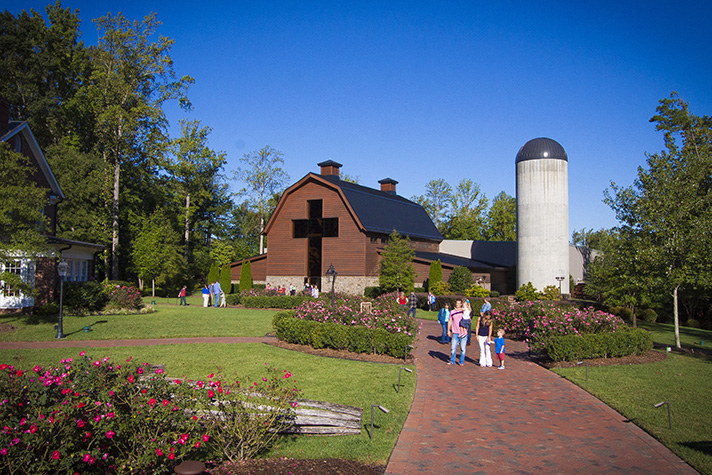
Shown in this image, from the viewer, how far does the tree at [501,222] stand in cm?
7088

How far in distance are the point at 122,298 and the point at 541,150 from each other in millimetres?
31906

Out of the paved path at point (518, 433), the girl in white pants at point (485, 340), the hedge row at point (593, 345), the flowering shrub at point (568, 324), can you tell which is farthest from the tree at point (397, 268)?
the paved path at point (518, 433)

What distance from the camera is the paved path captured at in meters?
6.66

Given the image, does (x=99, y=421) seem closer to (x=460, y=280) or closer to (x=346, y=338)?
(x=346, y=338)

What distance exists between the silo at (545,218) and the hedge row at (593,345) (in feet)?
78.7

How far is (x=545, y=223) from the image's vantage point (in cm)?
3872

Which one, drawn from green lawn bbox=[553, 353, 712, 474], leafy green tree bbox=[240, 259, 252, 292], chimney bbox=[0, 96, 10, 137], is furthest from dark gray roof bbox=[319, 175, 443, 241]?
green lawn bbox=[553, 353, 712, 474]

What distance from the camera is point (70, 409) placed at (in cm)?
475

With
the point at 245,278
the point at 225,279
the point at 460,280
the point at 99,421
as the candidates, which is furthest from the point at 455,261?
the point at 99,421

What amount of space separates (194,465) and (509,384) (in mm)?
8849

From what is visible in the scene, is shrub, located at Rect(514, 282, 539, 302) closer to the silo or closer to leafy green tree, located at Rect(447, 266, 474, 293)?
the silo

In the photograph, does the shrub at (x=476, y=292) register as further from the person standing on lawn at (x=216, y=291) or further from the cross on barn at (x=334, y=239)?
the person standing on lawn at (x=216, y=291)

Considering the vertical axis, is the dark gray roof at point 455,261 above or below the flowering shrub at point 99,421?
above

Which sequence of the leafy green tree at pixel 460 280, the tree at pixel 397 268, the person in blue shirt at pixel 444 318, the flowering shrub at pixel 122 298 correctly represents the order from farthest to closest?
the leafy green tree at pixel 460 280 → the tree at pixel 397 268 → the flowering shrub at pixel 122 298 → the person in blue shirt at pixel 444 318
